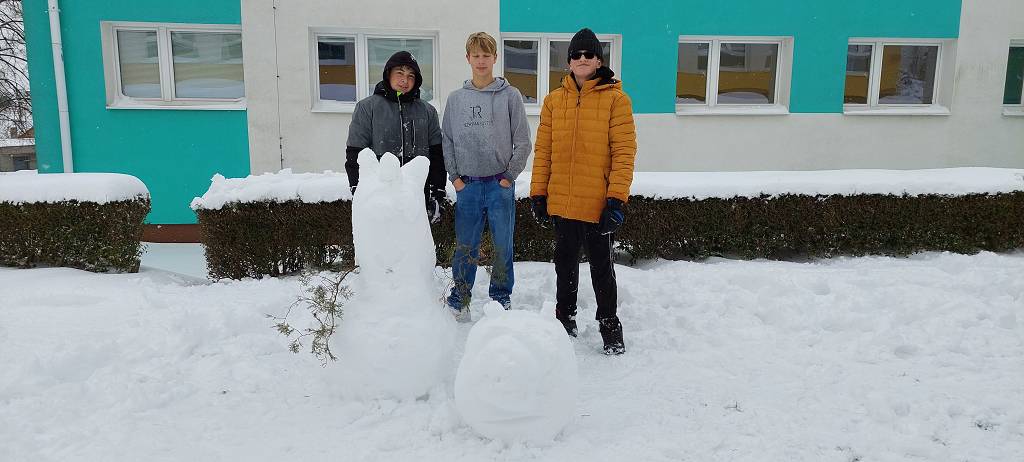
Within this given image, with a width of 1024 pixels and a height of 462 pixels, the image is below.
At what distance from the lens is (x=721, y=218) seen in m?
5.60

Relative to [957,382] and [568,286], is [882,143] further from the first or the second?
[568,286]

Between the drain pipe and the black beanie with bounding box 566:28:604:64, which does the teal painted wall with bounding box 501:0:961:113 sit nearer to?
the black beanie with bounding box 566:28:604:64

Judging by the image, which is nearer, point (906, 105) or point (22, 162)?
point (906, 105)

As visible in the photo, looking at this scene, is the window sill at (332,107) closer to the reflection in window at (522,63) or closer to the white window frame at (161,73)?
the white window frame at (161,73)

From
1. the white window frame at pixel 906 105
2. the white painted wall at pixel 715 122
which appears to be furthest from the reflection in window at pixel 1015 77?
the white window frame at pixel 906 105

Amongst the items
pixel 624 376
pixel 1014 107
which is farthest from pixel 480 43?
pixel 1014 107

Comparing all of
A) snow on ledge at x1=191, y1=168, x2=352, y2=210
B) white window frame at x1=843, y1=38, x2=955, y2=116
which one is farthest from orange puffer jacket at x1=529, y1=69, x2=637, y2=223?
white window frame at x1=843, y1=38, x2=955, y2=116

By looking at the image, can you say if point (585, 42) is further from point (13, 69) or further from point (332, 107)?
point (13, 69)

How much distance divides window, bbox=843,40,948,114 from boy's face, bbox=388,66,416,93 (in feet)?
24.1

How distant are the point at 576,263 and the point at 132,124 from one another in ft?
21.0

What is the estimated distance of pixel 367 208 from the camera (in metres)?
2.95

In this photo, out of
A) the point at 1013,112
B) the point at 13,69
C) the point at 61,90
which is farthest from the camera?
the point at 13,69

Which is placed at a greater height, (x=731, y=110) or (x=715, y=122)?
(x=731, y=110)

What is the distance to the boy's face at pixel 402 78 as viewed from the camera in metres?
3.95
